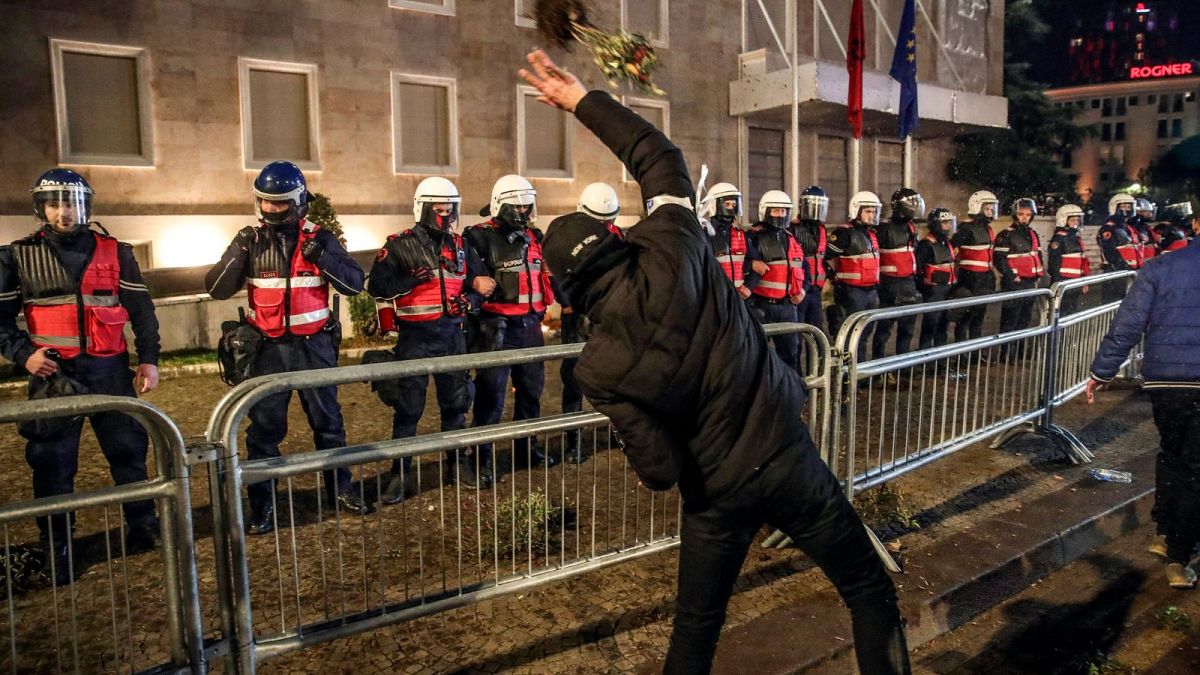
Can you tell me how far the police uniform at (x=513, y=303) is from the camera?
618 cm

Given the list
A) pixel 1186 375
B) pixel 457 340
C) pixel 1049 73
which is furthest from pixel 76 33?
pixel 1049 73

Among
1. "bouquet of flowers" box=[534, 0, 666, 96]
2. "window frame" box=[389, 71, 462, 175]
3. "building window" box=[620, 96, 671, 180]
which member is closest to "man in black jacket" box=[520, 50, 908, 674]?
"bouquet of flowers" box=[534, 0, 666, 96]

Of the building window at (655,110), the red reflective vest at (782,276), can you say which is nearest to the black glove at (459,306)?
the red reflective vest at (782,276)

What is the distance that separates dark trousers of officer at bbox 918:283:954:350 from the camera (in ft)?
31.7

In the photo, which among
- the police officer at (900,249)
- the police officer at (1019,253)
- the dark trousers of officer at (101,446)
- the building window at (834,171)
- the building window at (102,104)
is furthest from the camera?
the building window at (834,171)

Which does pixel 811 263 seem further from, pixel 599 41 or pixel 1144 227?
pixel 1144 227

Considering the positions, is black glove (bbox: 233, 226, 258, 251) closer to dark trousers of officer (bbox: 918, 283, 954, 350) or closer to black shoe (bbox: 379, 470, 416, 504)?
black shoe (bbox: 379, 470, 416, 504)

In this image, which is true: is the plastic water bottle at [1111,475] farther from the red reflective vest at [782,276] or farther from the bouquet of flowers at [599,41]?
the bouquet of flowers at [599,41]

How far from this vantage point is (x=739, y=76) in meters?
19.5

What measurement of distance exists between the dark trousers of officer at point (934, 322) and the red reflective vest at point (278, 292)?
22.0 ft

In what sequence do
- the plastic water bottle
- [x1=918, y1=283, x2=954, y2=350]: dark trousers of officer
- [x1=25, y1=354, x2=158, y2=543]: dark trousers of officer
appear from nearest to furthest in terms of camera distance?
[x1=25, y1=354, x2=158, y2=543]: dark trousers of officer, the plastic water bottle, [x1=918, y1=283, x2=954, y2=350]: dark trousers of officer

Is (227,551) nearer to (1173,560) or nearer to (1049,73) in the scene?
(1173,560)

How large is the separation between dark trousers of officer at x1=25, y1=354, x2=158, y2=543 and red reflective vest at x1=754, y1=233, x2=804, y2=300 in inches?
233

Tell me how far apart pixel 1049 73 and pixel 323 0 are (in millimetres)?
104101
